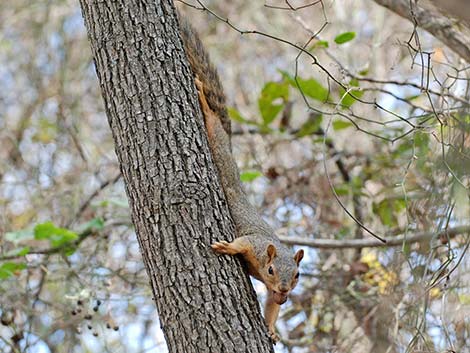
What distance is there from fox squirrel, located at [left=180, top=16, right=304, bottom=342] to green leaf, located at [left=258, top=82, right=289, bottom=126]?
3.90 feet

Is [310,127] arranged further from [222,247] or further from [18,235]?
[222,247]

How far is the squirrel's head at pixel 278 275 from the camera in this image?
123 inches

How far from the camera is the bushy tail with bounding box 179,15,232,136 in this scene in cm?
322

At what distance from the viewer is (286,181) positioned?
5.09 meters

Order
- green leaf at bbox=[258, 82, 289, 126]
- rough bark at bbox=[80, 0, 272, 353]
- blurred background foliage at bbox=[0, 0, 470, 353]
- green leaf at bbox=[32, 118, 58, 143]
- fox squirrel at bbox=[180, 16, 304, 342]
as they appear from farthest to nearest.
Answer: green leaf at bbox=[32, 118, 58, 143] < green leaf at bbox=[258, 82, 289, 126] < blurred background foliage at bbox=[0, 0, 470, 353] < fox squirrel at bbox=[180, 16, 304, 342] < rough bark at bbox=[80, 0, 272, 353]

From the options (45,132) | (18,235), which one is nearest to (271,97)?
(18,235)

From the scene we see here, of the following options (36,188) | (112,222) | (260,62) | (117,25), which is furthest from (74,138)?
(117,25)

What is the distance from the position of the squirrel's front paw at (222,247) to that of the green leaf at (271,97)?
2.19 meters

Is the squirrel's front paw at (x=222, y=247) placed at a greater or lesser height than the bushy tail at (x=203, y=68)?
lesser

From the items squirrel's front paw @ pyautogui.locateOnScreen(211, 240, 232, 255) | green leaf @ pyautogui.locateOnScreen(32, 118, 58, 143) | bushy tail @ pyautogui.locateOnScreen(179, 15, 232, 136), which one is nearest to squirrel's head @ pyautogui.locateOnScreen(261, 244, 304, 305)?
bushy tail @ pyautogui.locateOnScreen(179, 15, 232, 136)

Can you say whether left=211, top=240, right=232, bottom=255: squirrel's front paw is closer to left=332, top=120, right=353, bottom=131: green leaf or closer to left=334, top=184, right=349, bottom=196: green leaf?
left=332, top=120, right=353, bottom=131: green leaf

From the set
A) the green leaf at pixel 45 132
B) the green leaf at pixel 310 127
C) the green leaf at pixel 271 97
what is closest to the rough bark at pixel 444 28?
the green leaf at pixel 271 97

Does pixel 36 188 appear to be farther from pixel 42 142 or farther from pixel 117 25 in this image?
pixel 117 25

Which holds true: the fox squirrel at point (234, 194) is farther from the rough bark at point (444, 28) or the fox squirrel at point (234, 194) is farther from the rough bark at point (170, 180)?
the rough bark at point (444, 28)
